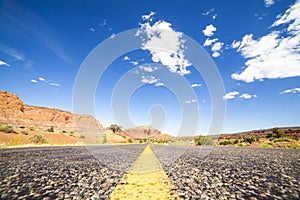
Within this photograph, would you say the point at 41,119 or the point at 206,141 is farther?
the point at 41,119

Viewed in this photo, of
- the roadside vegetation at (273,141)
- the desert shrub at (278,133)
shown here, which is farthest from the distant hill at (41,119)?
the desert shrub at (278,133)

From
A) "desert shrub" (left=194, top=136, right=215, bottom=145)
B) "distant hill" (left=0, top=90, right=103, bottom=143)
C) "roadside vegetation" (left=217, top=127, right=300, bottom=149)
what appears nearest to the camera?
"roadside vegetation" (left=217, top=127, right=300, bottom=149)

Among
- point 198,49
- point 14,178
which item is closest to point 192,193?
point 14,178

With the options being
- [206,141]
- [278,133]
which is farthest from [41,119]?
[278,133]

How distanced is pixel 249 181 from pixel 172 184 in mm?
2678

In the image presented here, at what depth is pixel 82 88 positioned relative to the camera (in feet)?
92.2

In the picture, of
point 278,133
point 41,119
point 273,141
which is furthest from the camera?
point 41,119

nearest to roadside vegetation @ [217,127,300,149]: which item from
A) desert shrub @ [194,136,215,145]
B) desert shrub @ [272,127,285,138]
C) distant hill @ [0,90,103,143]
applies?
desert shrub @ [272,127,285,138]

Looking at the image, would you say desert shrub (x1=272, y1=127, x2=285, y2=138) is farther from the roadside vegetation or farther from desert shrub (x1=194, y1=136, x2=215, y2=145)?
desert shrub (x1=194, y1=136, x2=215, y2=145)

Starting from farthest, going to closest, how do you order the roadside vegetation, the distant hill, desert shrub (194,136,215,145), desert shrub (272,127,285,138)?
the distant hill → desert shrub (272,127,285,138) → desert shrub (194,136,215,145) → the roadside vegetation

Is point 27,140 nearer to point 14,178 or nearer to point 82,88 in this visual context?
point 82,88

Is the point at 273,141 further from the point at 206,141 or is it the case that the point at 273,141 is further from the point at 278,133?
the point at 206,141

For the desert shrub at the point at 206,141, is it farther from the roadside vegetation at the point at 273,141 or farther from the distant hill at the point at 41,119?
the distant hill at the point at 41,119

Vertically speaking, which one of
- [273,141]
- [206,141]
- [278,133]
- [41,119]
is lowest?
[206,141]
